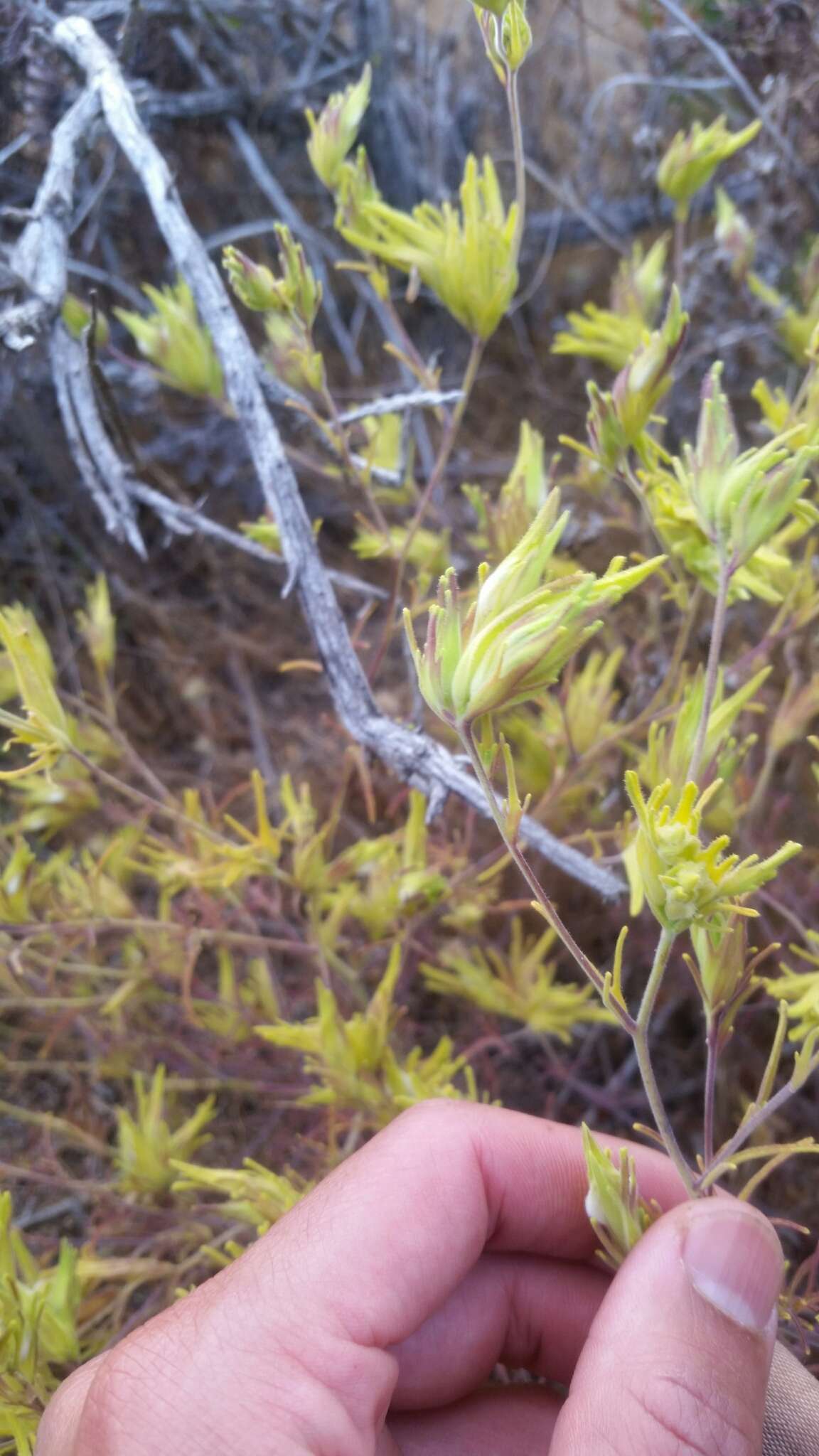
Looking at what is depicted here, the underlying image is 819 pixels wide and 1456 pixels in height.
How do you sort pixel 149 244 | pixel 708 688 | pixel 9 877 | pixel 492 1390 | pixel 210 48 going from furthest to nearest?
pixel 149 244 → pixel 210 48 → pixel 9 877 → pixel 492 1390 → pixel 708 688

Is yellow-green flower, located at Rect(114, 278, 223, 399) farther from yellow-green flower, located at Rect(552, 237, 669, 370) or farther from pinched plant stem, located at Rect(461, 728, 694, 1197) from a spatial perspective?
pinched plant stem, located at Rect(461, 728, 694, 1197)

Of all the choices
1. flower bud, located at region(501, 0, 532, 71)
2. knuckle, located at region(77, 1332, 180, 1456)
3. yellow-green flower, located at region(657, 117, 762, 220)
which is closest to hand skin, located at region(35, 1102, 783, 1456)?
knuckle, located at region(77, 1332, 180, 1456)

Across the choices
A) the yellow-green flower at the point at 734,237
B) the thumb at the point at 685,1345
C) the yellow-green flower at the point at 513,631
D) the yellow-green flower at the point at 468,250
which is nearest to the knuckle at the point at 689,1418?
the thumb at the point at 685,1345

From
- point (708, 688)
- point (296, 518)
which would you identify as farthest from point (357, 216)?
point (708, 688)

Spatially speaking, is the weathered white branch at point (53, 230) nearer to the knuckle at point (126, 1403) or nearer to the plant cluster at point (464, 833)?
the plant cluster at point (464, 833)

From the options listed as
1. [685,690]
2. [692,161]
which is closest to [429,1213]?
[685,690]

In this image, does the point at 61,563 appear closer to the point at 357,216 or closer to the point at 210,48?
the point at 210,48

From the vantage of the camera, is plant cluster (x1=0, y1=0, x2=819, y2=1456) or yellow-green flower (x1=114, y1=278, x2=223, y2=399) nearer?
plant cluster (x1=0, y1=0, x2=819, y2=1456)

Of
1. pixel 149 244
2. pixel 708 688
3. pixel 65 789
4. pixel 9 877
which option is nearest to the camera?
pixel 708 688
